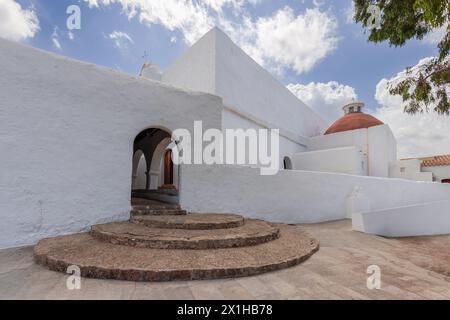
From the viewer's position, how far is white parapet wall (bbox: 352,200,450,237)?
661 centimetres

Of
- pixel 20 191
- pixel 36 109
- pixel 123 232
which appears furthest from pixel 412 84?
pixel 20 191

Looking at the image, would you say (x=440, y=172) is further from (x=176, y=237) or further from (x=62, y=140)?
(x=62, y=140)

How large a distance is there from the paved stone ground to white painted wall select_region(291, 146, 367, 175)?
904 cm

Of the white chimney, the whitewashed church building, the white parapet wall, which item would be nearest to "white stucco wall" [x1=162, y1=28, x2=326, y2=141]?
the whitewashed church building

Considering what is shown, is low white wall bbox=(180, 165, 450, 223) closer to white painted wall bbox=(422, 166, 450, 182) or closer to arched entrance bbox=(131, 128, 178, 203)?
arched entrance bbox=(131, 128, 178, 203)

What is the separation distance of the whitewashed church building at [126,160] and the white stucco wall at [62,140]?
2 centimetres

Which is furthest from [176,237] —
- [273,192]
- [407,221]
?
[407,221]

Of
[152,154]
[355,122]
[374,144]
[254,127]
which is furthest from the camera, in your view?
[355,122]

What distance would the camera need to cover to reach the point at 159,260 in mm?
3031

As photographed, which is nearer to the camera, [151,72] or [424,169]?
[151,72]

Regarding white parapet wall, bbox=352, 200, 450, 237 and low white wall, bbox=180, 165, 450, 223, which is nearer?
low white wall, bbox=180, 165, 450, 223

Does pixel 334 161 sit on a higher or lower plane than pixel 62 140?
higher

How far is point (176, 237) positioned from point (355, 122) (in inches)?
669
